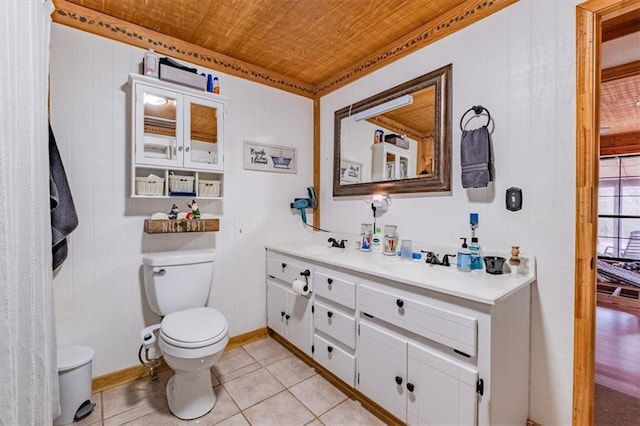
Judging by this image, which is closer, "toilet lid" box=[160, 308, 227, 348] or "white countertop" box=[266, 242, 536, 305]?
"white countertop" box=[266, 242, 536, 305]

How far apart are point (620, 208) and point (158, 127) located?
705 cm

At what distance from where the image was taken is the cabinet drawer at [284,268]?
219cm

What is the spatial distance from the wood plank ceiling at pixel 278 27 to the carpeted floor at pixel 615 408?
2324 millimetres

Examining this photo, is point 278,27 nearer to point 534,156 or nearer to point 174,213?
point 174,213

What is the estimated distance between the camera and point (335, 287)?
1.86 meters

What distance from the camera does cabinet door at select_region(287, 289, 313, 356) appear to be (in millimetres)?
2096

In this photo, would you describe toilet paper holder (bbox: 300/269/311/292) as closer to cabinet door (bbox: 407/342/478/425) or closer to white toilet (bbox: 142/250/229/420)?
white toilet (bbox: 142/250/229/420)

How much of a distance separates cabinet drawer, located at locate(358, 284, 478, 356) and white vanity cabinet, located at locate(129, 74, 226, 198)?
1415mm

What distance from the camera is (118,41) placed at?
1.95 m

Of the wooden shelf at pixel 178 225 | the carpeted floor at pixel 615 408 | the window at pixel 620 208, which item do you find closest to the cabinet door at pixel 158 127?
the wooden shelf at pixel 178 225

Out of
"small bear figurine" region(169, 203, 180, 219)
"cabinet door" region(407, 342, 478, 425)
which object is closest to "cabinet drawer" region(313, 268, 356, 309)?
"cabinet door" region(407, 342, 478, 425)

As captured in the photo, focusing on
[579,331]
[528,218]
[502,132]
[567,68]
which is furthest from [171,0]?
[579,331]

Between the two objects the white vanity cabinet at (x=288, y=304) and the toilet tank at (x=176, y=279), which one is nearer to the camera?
the toilet tank at (x=176, y=279)

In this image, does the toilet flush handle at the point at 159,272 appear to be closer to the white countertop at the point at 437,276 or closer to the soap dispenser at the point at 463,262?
the white countertop at the point at 437,276
